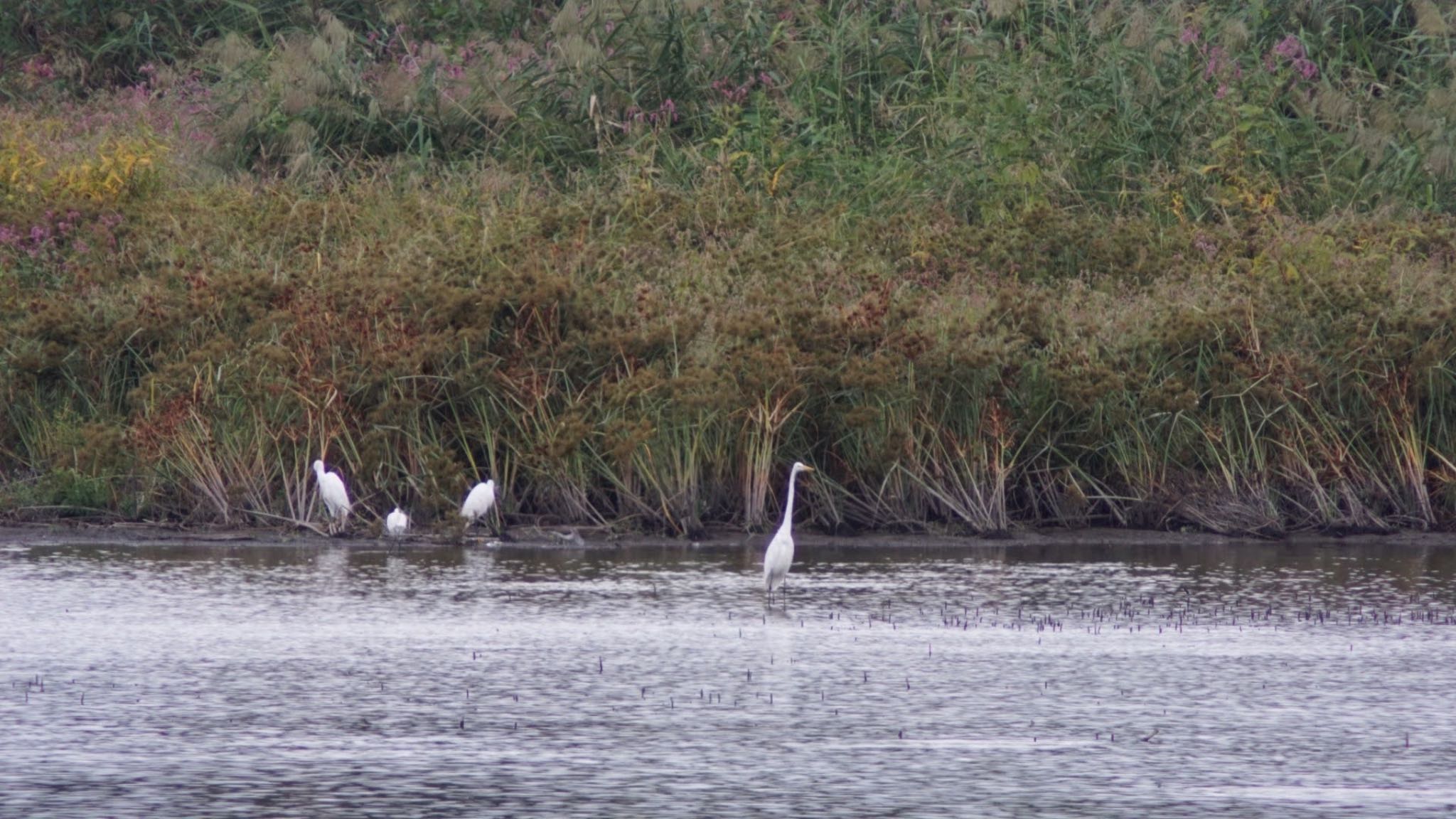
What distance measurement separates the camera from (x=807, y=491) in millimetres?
16641

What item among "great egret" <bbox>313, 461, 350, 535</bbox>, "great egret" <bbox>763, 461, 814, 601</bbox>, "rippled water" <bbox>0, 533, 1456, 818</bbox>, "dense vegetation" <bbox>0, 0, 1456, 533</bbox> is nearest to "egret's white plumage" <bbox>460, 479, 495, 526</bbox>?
"rippled water" <bbox>0, 533, 1456, 818</bbox>

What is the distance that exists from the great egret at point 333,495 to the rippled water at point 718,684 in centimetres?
34

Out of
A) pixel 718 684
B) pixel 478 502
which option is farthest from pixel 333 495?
pixel 718 684

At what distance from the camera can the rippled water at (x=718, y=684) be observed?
8.24m

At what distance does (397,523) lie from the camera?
601 inches

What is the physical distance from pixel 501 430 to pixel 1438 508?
274 inches

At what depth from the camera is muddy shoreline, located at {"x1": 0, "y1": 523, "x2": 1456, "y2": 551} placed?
15.8 metres

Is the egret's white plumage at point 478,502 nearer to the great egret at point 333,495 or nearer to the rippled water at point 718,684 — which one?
the rippled water at point 718,684

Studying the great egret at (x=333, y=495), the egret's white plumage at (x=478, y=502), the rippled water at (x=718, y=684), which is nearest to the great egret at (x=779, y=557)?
the rippled water at (x=718, y=684)

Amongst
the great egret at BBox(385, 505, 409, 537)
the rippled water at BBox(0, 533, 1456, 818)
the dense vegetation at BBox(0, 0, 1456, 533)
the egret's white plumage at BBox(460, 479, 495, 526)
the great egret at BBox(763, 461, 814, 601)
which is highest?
the dense vegetation at BBox(0, 0, 1456, 533)

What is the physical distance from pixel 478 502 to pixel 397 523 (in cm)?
59

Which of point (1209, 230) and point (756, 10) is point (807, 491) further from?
point (756, 10)

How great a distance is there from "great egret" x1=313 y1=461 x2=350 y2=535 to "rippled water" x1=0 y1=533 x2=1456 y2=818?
0.34m

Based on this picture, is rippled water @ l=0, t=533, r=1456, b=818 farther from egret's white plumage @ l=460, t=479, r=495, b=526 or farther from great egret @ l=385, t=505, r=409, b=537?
egret's white plumage @ l=460, t=479, r=495, b=526
